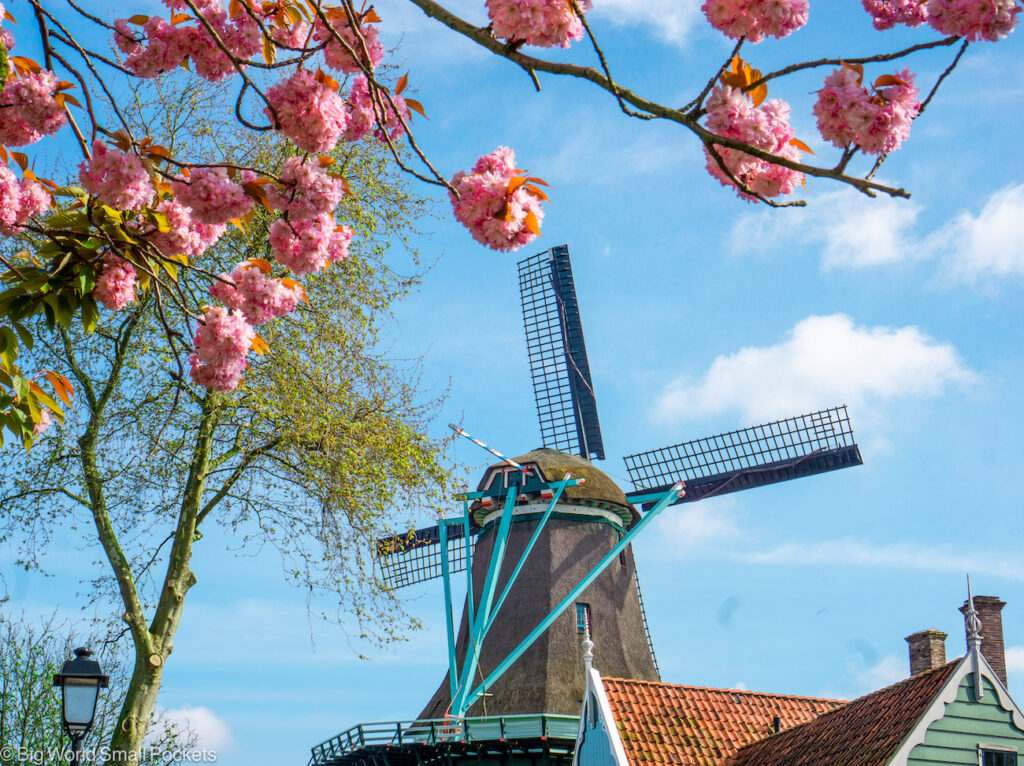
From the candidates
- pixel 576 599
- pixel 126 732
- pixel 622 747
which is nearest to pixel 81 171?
pixel 126 732

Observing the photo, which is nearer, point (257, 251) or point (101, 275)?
point (101, 275)

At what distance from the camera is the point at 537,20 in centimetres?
405

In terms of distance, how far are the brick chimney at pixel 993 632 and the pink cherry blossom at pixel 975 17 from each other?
13.4 m

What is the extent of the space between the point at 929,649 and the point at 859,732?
148 inches

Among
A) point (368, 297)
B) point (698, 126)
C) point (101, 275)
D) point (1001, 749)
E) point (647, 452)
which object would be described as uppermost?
point (647, 452)

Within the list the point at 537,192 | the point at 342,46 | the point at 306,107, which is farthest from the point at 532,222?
the point at 342,46

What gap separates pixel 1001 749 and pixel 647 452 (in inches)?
654

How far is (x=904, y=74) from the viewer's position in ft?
13.1

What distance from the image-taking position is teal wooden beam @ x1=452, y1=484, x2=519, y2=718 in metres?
22.2

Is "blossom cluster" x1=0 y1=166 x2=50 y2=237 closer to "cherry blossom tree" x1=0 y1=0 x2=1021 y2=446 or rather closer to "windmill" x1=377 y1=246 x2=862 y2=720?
"cherry blossom tree" x1=0 y1=0 x2=1021 y2=446

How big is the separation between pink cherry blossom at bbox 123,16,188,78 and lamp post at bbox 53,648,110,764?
15.3 ft

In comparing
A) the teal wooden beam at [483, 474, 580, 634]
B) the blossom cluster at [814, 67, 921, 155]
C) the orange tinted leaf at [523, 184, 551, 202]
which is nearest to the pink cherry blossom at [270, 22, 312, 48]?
the orange tinted leaf at [523, 184, 551, 202]

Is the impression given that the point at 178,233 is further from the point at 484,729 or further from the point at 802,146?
the point at 484,729

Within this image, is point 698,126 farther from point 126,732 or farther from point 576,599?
point 576,599
